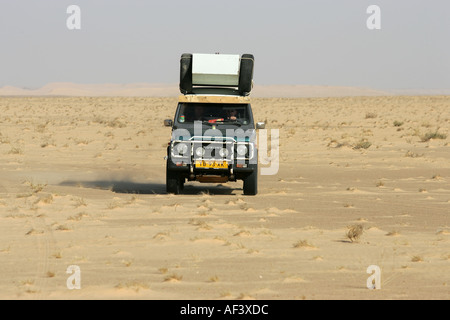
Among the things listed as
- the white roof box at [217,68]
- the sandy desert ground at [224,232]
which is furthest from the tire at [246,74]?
the sandy desert ground at [224,232]

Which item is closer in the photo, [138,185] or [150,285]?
[150,285]

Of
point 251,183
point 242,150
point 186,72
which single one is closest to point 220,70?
point 186,72

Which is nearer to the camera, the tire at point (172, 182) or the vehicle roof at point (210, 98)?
the vehicle roof at point (210, 98)

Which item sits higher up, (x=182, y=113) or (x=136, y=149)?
(x=182, y=113)

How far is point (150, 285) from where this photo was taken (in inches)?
372

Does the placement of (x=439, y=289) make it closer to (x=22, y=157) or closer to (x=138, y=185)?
(x=138, y=185)

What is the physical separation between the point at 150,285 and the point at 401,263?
140 inches

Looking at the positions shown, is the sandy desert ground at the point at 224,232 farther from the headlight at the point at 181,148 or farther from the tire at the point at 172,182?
the headlight at the point at 181,148

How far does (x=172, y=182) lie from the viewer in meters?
18.3

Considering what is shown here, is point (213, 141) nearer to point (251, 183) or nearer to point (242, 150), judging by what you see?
point (242, 150)

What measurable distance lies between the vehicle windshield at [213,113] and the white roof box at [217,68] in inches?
29.6

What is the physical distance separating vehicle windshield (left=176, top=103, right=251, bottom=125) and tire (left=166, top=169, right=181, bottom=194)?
3.90 ft

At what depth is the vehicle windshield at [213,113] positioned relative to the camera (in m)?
18.1
